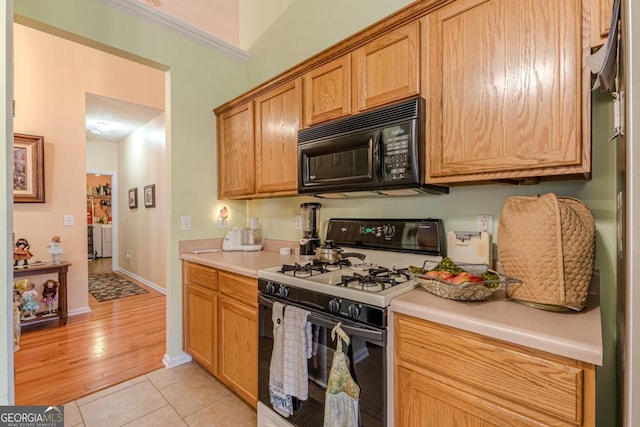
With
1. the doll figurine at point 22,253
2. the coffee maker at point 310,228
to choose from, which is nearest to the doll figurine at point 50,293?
the doll figurine at point 22,253

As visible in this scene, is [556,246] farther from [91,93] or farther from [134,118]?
[134,118]

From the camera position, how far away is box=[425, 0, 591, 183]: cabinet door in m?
1.02

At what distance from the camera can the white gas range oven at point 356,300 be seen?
3.75ft

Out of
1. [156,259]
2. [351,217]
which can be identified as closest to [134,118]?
[156,259]

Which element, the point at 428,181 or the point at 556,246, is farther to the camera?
the point at 428,181

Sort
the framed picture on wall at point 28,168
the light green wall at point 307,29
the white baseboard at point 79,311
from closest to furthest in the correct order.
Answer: the light green wall at point 307,29 < the framed picture on wall at point 28,168 < the white baseboard at point 79,311

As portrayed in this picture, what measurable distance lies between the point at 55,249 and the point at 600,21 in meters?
4.75

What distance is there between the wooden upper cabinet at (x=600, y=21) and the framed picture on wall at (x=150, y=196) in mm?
5150

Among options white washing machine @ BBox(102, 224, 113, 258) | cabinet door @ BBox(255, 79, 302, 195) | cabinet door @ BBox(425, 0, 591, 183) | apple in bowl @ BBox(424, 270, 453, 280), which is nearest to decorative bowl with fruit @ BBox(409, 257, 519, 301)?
apple in bowl @ BBox(424, 270, 453, 280)

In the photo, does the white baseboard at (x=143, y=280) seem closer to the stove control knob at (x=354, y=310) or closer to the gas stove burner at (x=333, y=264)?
the gas stove burner at (x=333, y=264)

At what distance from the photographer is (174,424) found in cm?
173

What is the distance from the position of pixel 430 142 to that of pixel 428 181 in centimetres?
18

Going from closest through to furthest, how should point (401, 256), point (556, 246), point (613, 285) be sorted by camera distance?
1. point (556, 246)
2. point (613, 285)
3. point (401, 256)

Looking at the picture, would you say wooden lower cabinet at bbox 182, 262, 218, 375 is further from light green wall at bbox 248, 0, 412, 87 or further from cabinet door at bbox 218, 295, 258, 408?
light green wall at bbox 248, 0, 412, 87
